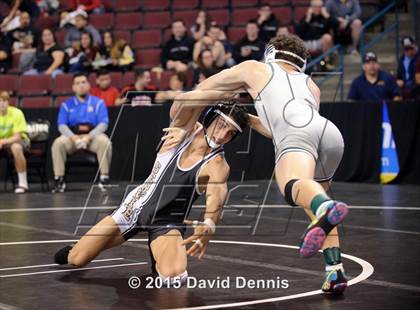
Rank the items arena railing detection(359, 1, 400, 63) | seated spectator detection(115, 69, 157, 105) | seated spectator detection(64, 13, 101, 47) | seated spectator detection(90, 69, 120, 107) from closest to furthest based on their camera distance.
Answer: seated spectator detection(115, 69, 157, 105), seated spectator detection(90, 69, 120, 107), arena railing detection(359, 1, 400, 63), seated spectator detection(64, 13, 101, 47)

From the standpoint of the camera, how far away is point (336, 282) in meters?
5.12

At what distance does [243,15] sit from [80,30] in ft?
9.38

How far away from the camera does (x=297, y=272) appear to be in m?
5.98

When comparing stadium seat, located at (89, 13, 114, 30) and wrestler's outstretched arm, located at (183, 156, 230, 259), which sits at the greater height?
stadium seat, located at (89, 13, 114, 30)

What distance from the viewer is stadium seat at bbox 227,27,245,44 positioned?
15638 mm

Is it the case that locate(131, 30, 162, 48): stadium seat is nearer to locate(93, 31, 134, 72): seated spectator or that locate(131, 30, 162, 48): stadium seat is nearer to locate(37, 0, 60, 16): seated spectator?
locate(93, 31, 134, 72): seated spectator

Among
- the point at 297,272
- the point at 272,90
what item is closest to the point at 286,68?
the point at 272,90

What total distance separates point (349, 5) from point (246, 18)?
1.95 metres

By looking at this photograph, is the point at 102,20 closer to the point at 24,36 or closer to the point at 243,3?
the point at 24,36

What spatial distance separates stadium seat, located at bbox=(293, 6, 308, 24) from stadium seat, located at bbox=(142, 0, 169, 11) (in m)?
2.60

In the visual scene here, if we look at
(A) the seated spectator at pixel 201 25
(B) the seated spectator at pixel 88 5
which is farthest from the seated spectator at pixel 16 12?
(A) the seated spectator at pixel 201 25

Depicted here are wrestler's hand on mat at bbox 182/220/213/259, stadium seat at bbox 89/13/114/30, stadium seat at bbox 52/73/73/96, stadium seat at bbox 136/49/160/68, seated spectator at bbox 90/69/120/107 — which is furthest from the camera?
stadium seat at bbox 89/13/114/30

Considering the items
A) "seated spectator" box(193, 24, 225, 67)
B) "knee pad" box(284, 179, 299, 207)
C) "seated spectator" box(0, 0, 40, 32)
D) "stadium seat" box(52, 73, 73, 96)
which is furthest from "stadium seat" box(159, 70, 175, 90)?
"knee pad" box(284, 179, 299, 207)

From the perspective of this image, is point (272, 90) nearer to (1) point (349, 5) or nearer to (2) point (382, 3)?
(1) point (349, 5)
